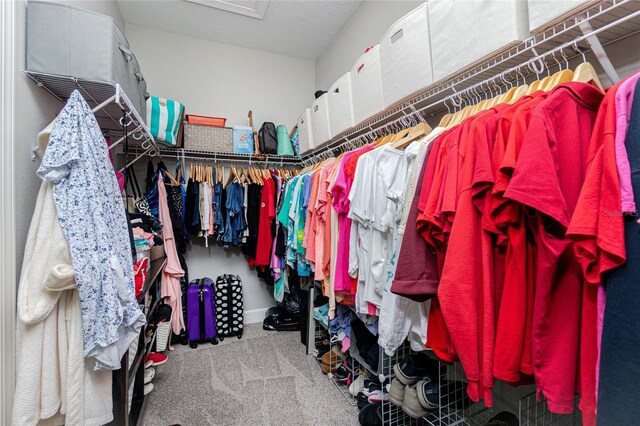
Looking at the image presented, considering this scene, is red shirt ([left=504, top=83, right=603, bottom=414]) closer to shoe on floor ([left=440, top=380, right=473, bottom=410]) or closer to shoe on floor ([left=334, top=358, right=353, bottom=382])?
shoe on floor ([left=440, top=380, right=473, bottom=410])

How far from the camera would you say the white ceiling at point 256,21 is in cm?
256

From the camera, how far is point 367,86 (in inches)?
70.0

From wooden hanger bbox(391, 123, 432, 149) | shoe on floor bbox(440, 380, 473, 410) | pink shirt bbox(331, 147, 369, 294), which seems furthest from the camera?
pink shirt bbox(331, 147, 369, 294)

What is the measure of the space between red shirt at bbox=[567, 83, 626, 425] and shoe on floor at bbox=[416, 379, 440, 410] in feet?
2.22

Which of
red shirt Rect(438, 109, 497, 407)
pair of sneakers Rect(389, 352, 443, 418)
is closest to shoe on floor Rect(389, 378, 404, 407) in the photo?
pair of sneakers Rect(389, 352, 443, 418)

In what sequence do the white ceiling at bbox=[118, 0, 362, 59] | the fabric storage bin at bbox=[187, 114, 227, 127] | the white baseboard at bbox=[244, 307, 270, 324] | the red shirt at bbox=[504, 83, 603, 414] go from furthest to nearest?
the white baseboard at bbox=[244, 307, 270, 324]
the fabric storage bin at bbox=[187, 114, 227, 127]
the white ceiling at bbox=[118, 0, 362, 59]
the red shirt at bbox=[504, 83, 603, 414]

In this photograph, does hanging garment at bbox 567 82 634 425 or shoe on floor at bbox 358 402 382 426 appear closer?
hanging garment at bbox 567 82 634 425

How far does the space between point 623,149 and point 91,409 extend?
165 cm

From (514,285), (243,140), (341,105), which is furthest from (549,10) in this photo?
(243,140)

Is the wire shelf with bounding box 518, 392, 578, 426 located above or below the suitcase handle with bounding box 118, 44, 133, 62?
below

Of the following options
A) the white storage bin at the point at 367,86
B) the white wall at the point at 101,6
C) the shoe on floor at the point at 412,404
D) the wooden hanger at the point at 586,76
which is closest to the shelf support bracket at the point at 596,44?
the wooden hanger at the point at 586,76

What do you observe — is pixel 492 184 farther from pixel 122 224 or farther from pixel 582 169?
pixel 122 224

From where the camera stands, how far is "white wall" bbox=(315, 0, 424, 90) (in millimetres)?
2121

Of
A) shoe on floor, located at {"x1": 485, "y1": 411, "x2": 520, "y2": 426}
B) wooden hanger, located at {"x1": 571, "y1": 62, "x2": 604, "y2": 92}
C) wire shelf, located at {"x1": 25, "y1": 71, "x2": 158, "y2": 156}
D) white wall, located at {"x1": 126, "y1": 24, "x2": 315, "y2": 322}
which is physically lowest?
shoe on floor, located at {"x1": 485, "y1": 411, "x2": 520, "y2": 426}
